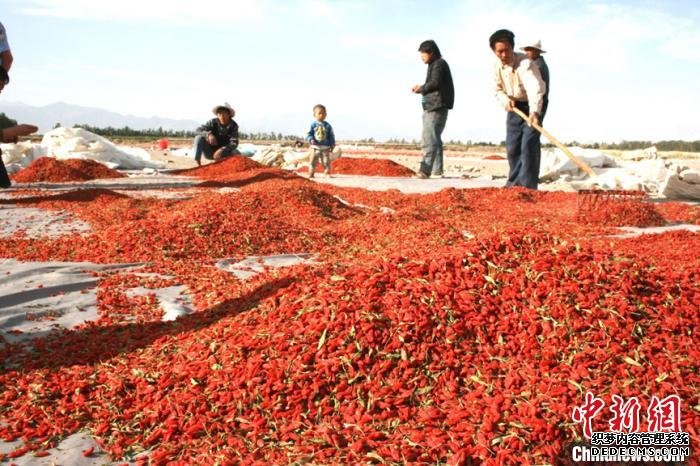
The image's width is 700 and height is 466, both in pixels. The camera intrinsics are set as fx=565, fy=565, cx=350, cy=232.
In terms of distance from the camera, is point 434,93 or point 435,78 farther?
point 434,93

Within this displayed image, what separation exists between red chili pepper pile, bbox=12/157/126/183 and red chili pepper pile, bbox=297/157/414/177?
174 inches

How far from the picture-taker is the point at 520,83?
6.71 metres

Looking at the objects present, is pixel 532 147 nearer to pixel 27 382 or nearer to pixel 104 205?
pixel 104 205

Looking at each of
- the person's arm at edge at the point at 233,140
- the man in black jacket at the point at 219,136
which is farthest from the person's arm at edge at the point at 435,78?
the person's arm at edge at the point at 233,140

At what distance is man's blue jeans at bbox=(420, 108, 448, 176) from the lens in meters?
9.04

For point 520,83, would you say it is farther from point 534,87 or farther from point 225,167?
point 225,167

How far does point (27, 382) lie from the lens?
2.08 metres

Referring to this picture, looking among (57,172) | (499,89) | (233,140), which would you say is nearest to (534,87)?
(499,89)

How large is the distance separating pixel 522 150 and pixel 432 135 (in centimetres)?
248

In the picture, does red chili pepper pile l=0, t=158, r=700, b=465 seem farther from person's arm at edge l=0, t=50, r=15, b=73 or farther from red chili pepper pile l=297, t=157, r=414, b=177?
red chili pepper pile l=297, t=157, r=414, b=177

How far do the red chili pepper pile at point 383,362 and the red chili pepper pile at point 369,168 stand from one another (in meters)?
8.32

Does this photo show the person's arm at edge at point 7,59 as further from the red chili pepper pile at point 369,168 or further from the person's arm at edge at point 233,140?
the red chili pepper pile at point 369,168

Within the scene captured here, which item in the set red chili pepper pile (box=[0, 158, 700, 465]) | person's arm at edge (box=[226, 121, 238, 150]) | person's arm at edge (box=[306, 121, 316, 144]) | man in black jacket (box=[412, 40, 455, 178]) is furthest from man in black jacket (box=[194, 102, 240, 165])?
red chili pepper pile (box=[0, 158, 700, 465])

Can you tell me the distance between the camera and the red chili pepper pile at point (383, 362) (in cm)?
168
